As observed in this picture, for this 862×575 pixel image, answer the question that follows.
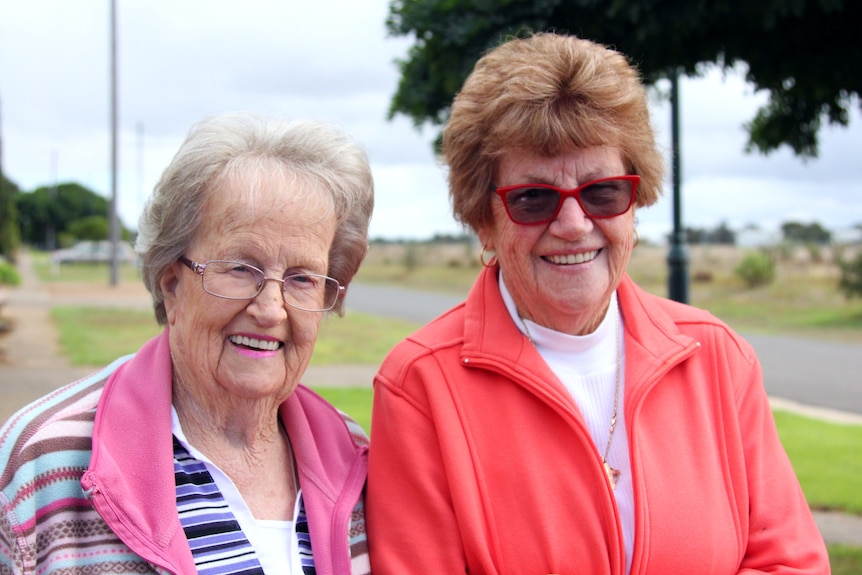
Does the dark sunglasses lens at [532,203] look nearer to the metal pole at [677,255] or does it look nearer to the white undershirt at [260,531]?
the white undershirt at [260,531]

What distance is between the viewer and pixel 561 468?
2158 millimetres

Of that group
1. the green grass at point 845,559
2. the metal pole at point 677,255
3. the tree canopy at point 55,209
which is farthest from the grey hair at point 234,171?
the tree canopy at point 55,209

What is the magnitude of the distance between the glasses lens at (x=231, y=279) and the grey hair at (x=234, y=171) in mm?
103

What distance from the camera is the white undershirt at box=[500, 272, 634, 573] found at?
2234 millimetres

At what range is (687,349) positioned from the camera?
2.31 m

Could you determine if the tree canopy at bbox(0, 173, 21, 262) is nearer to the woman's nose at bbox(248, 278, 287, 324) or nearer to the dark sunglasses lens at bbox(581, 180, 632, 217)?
the woman's nose at bbox(248, 278, 287, 324)

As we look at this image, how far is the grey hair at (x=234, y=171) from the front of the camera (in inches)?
81.5

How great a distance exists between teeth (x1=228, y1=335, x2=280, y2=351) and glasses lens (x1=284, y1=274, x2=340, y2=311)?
0.36ft

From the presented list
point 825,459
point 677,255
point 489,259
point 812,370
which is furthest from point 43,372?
point 812,370

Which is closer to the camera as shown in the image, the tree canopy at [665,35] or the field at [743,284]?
the tree canopy at [665,35]

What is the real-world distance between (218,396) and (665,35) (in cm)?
259

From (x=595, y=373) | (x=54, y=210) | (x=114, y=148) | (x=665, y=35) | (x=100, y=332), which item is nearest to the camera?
(x=595, y=373)

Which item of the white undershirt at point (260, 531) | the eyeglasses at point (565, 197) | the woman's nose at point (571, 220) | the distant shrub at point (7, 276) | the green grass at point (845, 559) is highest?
the eyeglasses at point (565, 197)

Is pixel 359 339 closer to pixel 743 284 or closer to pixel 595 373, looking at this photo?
pixel 595 373
